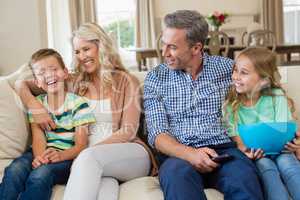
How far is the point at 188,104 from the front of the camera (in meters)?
1.77

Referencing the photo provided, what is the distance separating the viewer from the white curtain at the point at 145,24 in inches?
240

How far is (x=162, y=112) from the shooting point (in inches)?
69.5

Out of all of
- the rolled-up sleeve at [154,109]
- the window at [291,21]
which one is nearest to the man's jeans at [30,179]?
the rolled-up sleeve at [154,109]

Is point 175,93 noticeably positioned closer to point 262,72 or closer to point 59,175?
point 262,72

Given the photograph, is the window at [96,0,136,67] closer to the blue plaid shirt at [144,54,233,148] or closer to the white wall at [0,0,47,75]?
the white wall at [0,0,47,75]

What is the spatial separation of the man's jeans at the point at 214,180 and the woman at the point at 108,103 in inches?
6.8

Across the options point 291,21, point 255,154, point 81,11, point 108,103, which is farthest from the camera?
point 291,21

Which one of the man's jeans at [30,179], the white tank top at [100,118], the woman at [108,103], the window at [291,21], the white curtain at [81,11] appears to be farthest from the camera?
the window at [291,21]

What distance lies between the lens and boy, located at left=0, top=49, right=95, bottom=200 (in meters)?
1.55

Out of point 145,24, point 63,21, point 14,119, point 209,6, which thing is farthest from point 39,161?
point 209,6

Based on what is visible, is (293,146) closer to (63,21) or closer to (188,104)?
(188,104)

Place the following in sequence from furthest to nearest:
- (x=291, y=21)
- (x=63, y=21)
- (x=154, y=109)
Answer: (x=291, y=21), (x=63, y=21), (x=154, y=109)

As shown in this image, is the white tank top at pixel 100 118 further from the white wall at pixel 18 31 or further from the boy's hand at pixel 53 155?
the white wall at pixel 18 31

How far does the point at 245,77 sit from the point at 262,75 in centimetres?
8
